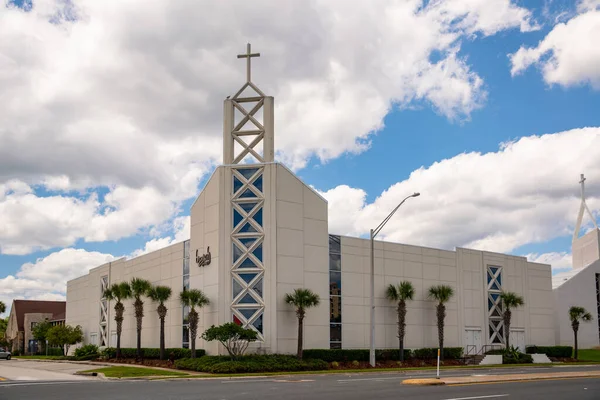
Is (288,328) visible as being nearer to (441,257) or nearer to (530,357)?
(441,257)

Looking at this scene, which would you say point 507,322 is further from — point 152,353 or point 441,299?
point 152,353

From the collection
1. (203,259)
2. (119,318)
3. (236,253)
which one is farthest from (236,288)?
(119,318)

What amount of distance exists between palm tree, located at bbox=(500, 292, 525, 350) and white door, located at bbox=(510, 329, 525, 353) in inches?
76.1

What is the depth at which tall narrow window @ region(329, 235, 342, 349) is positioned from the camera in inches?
1954

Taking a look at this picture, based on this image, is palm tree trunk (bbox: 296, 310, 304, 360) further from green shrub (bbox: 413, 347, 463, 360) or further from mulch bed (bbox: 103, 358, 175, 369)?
green shrub (bbox: 413, 347, 463, 360)

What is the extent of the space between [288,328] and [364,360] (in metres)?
6.60

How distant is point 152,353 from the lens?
53312mm

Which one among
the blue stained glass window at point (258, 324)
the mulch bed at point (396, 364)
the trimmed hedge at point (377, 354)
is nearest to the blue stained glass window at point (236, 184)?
the blue stained glass window at point (258, 324)

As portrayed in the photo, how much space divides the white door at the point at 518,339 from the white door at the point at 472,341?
4.28 m

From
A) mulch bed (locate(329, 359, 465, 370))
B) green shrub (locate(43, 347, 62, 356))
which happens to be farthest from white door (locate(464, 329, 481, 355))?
green shrub (locate(43, 347, 62, 356))

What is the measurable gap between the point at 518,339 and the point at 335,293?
2309 cm

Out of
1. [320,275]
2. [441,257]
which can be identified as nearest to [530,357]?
[441,257]

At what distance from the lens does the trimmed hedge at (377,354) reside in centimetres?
4697

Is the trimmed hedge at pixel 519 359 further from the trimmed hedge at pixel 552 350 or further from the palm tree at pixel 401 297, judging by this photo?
the palm tree at pixel 401 297
